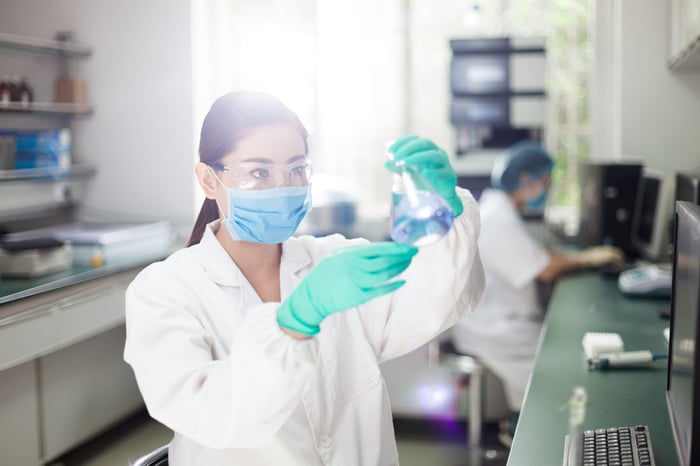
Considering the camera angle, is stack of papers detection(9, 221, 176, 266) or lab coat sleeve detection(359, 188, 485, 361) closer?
lab coat sleeve detection(359, 188, 485, 361)

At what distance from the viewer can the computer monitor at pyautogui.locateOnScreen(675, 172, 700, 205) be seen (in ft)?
7.77

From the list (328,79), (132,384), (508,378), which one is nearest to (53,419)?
(132,384)

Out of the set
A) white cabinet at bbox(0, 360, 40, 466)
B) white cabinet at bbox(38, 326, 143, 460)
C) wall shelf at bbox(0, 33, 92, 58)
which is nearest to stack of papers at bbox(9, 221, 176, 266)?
white cabinet at bbox(38, 326, 143, 460)

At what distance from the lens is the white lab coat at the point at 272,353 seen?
103 cm

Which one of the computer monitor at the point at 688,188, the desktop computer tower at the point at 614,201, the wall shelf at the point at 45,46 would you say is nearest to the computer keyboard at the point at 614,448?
the computer monitor at the point at 688,188

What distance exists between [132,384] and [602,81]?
281 cm

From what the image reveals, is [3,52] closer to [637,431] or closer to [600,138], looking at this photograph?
[600,138]

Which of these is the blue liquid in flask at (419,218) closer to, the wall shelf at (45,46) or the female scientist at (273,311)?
the female scientist at (273,311)

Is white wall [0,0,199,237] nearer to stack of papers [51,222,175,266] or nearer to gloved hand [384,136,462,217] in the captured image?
stack of papers [51,222,175,266]

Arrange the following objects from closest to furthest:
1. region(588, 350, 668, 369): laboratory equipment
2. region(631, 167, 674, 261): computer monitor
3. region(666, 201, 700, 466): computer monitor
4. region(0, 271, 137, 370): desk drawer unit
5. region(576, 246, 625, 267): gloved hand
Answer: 1. region(666, 201, 700, 466): computer monitor
2. region(588, 350, 668, 369): laboratory equipment
3. region(0, 271, 137, 370): desk drawer unit
4. region(631, 167, 674, 261): computer monitor
5. region(576, 246, 625, 267): gloved hand

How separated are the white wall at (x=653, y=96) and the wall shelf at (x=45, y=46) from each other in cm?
267

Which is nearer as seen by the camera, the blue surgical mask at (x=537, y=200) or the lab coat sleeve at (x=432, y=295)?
the lab coat sleeve at (x=432, y=295)

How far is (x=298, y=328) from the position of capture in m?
1.01

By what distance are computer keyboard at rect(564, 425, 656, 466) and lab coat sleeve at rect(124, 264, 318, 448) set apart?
1.70 feet
